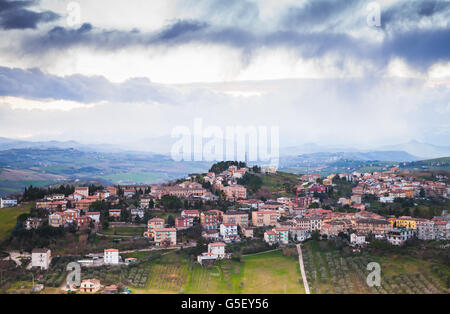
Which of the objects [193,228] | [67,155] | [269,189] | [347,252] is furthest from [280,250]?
[67,155]

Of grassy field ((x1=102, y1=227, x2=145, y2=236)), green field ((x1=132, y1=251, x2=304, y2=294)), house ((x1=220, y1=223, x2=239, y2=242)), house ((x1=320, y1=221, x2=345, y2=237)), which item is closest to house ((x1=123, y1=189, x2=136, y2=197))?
grassy field ((x1=102, y1=227, x2=145, y2=236))

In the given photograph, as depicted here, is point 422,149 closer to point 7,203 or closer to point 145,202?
point 145,202

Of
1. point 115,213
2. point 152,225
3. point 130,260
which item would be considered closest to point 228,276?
point 130,260

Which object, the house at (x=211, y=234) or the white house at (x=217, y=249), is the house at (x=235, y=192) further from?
the white house at (x=217, y=249)
